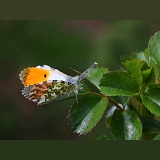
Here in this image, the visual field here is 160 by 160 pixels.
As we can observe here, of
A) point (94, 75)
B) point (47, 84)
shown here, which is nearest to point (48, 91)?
point (47, 84)

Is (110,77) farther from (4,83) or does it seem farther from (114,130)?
(4,83)

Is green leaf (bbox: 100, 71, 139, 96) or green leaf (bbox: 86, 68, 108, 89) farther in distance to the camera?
green leaf (bbox: 86, 68, 108, 89)

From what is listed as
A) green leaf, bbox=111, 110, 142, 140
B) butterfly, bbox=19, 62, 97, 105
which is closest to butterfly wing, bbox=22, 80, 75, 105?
butterfly, bbox=19, 62, 97, 105

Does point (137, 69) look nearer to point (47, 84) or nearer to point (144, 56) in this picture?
point (144, 56)

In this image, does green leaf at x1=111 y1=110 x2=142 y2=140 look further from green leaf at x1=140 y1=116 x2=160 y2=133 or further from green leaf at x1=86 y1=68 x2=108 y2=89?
green leaf at x1=86 y1=68 x2=108 y2=89

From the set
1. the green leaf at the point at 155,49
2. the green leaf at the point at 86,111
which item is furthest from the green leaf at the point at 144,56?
the green leaf at the point at 86,111

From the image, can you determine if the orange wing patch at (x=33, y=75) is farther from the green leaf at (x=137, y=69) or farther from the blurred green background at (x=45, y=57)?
the blurred green background at (x=45, y=57)

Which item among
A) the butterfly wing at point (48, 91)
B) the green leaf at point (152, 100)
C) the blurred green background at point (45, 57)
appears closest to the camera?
the green leaf at point (152, 100)
